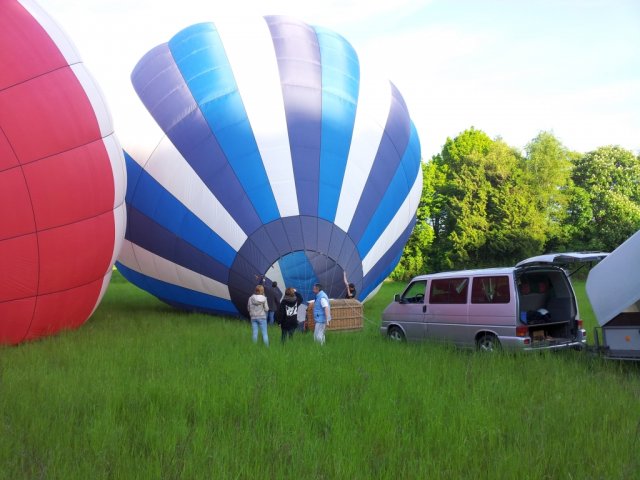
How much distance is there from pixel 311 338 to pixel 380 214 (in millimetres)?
3656

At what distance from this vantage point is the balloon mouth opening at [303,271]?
10.4m

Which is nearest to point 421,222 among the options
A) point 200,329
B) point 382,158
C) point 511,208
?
point 511,208

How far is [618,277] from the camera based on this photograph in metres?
6.75

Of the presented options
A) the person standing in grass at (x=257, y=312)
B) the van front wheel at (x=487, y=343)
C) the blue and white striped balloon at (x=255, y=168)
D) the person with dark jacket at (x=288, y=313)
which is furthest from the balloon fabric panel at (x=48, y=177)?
the van front wheel at (x=487, y=343)

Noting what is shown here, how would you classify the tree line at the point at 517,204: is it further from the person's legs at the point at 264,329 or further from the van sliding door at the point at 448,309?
the person's legs at the point at 264,329

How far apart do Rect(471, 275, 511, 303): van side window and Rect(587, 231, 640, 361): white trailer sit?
103 cm

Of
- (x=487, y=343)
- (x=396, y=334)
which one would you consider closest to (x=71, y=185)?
(x=396, y=334)

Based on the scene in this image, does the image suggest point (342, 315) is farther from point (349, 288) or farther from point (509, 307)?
point (509, 307)

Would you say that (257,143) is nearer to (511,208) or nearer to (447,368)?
(447,368)

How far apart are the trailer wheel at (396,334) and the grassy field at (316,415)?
202cm

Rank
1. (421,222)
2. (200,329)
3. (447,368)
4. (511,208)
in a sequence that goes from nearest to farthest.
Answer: (447,368) → (200,329) → (511,208) → (421,222)

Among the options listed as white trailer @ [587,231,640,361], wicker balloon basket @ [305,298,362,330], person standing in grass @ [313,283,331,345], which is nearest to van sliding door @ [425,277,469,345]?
person standing in grass @ [313,283,331,345]

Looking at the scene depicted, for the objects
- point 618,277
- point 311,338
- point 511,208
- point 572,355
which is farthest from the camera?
point 511,208

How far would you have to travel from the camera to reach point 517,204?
3703cm
